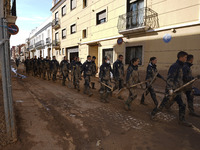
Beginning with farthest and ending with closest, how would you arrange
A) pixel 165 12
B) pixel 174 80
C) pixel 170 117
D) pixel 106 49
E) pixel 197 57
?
pixel 106 49
pixel 165 12
pixel 197 57
pixel 170 117
pixel 174 80

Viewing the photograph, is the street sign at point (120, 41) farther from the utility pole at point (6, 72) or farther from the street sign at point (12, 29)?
the utility pole at point (6, 72)

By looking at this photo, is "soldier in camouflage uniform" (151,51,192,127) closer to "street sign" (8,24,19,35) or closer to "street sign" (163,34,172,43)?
"street sign" (8,24,19,35)

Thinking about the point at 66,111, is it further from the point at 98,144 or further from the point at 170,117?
the point at 170,117

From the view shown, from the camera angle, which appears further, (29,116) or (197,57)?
(197,57)

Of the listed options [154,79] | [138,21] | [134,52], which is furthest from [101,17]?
[154,79]

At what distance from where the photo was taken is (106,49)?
491 inches

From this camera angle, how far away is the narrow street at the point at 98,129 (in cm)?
272

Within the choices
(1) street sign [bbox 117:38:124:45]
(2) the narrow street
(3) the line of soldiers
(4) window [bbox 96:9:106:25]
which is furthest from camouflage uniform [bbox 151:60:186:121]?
(4) window [bbox 96:9:106:25]

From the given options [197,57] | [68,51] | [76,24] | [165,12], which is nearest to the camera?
[197,57]

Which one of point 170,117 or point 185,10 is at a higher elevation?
point 185,10

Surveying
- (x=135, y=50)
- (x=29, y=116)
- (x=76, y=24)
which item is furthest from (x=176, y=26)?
(x=76, y=24)

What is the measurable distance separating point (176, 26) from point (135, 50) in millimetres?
2967

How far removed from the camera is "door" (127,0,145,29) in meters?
9.11

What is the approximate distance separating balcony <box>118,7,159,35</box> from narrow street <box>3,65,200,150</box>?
559 cm
